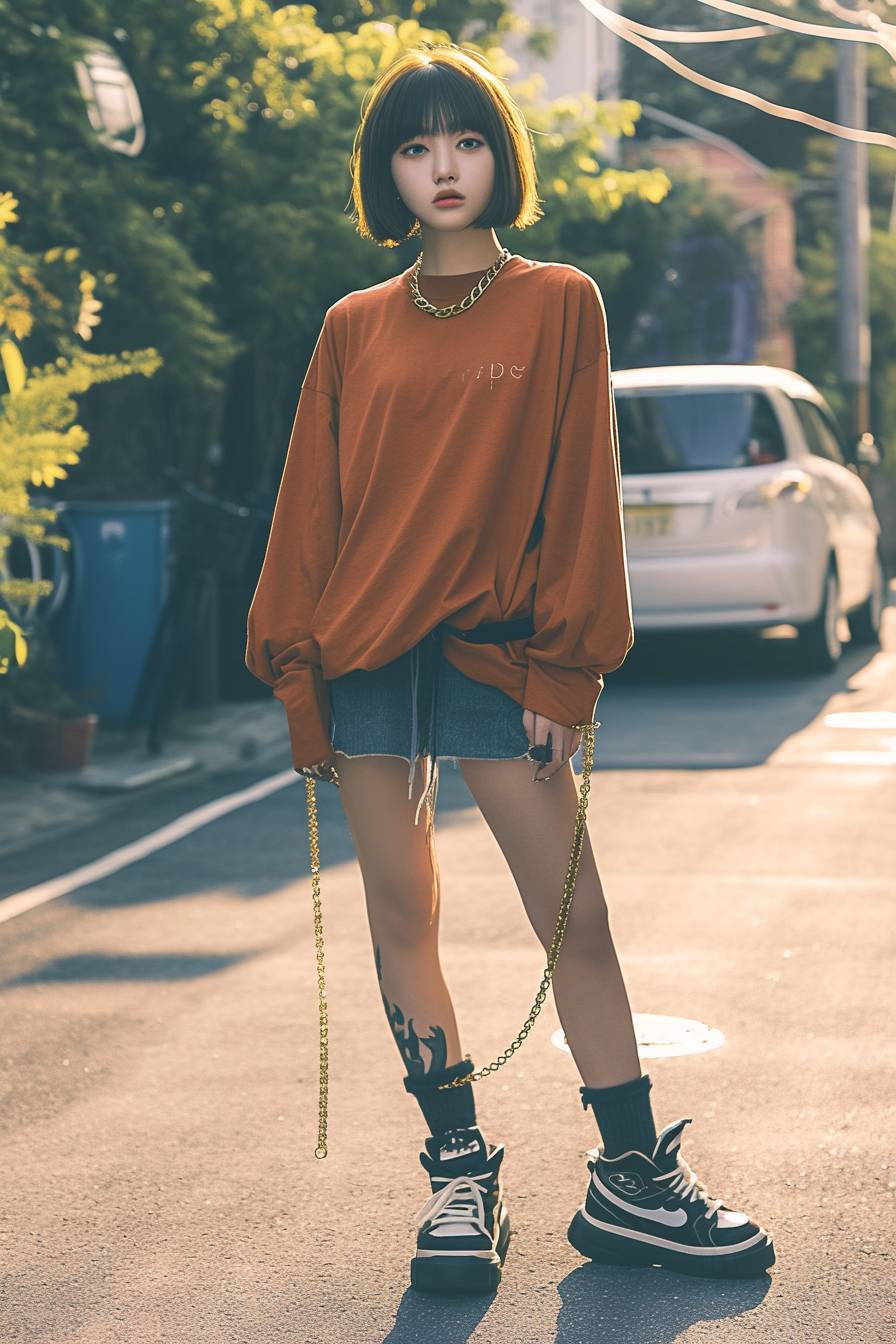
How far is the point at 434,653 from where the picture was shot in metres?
3.57

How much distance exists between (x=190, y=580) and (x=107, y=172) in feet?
8.35

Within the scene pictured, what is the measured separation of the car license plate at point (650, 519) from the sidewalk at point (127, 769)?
7.38 ft

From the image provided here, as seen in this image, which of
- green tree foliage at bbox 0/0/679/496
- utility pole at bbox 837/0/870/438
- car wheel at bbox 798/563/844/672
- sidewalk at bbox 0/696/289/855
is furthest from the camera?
utility pole at bbox 837/0/870/438

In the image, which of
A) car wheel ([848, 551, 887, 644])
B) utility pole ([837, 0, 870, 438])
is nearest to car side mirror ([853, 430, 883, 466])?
car wheel ([848, 551, 887, 644])

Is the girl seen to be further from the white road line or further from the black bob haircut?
the white road line

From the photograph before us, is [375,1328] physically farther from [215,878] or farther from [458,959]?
[215,878]

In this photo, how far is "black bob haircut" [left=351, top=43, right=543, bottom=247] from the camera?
3539mm

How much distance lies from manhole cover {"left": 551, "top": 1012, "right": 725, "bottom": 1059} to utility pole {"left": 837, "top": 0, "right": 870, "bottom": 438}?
17217 millimetres

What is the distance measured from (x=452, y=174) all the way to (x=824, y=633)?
9.54 m

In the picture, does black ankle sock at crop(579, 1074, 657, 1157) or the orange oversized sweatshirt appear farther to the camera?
black ankle sock at crop(579, 1074, 657, 1157)

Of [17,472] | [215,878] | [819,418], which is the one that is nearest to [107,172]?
[819,418]

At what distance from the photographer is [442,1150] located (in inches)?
147

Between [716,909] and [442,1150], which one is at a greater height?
[442,1150]

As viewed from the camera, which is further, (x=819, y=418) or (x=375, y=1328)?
(x=819, y=418)
